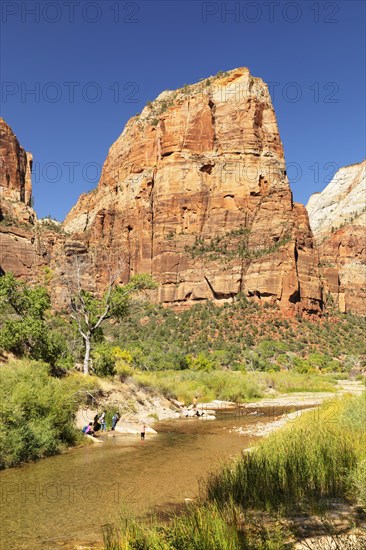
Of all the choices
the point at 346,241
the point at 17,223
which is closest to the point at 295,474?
the point at 17,223

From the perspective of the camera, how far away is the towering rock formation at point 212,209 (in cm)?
7406

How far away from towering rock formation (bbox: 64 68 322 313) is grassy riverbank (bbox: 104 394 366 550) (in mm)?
61937

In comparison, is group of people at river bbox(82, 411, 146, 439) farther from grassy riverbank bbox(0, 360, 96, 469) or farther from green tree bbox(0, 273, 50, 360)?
green tree bbox(0, 273, 50, 360)

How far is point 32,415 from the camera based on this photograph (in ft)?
47.2

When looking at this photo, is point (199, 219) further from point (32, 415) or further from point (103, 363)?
point (32, 415)

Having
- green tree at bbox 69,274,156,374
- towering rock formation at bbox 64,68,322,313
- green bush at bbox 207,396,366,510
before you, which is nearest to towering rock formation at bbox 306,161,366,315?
towering rock formation at bbox 64,68,322,313

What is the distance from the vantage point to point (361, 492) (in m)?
7.22

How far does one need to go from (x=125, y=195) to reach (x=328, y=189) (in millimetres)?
126413

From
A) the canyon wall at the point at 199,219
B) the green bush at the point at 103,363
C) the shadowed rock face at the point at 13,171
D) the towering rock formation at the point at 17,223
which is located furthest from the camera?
the shadowed rock face at the point at 13,171

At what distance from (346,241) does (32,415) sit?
377ft

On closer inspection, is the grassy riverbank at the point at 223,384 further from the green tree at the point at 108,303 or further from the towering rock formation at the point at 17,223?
the towering rock formation at the point at 17,223

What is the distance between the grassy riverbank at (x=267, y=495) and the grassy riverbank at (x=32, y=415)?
6.46 m

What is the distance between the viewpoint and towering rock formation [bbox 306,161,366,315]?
91.7 meters

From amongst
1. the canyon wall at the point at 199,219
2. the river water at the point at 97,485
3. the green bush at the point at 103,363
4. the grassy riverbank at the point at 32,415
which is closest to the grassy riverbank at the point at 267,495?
the river water at the point at 97,485
